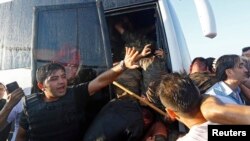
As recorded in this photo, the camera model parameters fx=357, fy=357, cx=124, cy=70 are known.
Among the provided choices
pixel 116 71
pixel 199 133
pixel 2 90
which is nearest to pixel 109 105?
pixel 116 71

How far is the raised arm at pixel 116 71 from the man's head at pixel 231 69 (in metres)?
0.84

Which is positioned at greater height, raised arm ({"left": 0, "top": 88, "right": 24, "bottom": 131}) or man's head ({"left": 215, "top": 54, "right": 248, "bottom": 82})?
man's head ({"left": 215, "top": 54, "right": 248, "bottom": 82})

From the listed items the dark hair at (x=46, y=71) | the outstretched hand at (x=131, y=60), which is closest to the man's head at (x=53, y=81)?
the dark hair at (x=46, y=71)

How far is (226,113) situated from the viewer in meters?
1.80

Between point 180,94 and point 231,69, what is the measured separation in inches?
53.3

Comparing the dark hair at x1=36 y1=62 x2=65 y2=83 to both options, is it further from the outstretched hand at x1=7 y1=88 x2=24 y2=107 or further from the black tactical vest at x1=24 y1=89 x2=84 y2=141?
the outstretched hand at x1=7 y1=88 x2=24 y2=107

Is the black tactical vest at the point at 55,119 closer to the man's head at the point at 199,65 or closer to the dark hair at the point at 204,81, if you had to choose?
the dark hair at the point at 204,81

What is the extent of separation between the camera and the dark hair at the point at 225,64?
10.7 feet

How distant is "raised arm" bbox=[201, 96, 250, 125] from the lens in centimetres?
177

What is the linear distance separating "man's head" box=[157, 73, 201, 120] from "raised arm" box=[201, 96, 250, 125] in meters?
0.11

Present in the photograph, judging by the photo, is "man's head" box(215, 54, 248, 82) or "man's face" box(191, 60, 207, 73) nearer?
"man's head" box(215, 54, 248, 82)

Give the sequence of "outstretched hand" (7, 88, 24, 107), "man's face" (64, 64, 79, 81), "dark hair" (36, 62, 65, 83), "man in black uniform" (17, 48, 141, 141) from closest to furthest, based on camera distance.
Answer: "man in black uniform" (17, 48, 141, 141), "dark hair" (36, 62, 65, 83), "outstretched hand" (7, 88, 24, 107), "man's face" (64, 64, 79, 81)

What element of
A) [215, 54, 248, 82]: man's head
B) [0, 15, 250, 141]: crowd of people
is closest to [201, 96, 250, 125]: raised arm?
[0, 15, 250, 141]: crowd of people

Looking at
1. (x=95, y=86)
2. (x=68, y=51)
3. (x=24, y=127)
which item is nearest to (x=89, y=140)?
(x=95, y=86)
